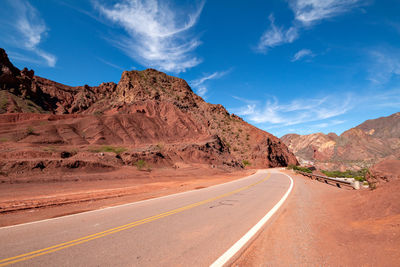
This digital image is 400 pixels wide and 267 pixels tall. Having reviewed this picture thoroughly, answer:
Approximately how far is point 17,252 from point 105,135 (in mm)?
49708

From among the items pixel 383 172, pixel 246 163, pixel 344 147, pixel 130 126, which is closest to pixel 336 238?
pixel 383 172

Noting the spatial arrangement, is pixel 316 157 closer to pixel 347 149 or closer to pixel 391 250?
pixel 347 149

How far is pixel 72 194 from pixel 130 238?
10.8m

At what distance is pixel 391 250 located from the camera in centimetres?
343

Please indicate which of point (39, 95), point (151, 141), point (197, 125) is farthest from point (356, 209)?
point (39, 95)

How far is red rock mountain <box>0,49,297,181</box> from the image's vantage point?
35.7 m

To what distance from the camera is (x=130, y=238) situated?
4754 mm

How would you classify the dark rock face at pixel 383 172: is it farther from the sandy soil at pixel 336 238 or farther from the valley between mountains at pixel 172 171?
the sandy soil at pixel 336 238

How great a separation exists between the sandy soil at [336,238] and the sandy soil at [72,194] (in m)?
7.42

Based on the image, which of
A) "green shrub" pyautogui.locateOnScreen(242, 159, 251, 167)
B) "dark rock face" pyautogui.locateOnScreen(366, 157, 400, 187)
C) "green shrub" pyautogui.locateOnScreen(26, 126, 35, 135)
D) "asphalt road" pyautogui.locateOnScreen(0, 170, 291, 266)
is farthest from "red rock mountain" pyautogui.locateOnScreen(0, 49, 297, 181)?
"dark rock face" pyautogui.locateOnScreen(366, 157, 400, 187)

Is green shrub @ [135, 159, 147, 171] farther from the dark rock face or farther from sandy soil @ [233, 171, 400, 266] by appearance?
the dark rock face

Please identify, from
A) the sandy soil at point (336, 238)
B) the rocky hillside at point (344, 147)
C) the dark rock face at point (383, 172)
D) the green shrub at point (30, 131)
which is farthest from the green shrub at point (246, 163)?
the rocky hillside at point (344, 147)

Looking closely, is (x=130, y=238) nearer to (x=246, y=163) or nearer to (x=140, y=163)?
(x=140, y=163)

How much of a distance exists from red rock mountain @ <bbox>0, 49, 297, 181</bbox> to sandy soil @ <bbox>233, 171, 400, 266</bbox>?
22537 mm
